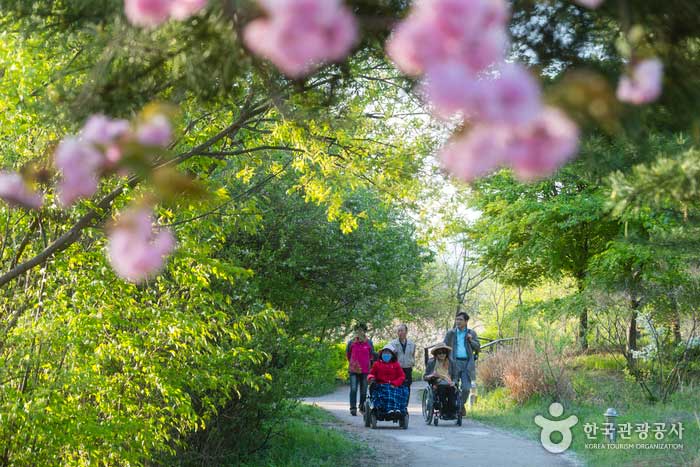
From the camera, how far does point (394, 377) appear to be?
460 inches

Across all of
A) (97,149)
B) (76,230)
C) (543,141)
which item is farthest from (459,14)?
(76,230)

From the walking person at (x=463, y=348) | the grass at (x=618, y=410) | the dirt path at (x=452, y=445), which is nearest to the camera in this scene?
the grass at (x=618, y=410)

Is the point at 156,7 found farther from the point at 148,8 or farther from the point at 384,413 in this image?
the point at 384,413

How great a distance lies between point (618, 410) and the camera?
13.2 metres

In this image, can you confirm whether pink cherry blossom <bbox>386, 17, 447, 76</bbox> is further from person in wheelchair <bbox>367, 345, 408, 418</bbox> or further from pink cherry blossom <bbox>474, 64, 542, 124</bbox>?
person in wheelchair <bbox>367, 345, 408, 418</bbox>

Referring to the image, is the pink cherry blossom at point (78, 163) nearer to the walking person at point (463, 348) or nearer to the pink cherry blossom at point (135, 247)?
the pink cherry blossom at point (135, 247)

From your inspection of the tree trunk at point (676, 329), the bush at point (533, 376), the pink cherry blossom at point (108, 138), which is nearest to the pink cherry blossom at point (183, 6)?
Answer: the pink cherry blossom at point (108, 138)

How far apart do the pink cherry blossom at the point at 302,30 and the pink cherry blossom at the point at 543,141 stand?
35 centimetres

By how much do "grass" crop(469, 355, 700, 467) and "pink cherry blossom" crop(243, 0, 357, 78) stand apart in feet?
26.1

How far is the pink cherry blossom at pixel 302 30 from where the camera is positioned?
121 centimetres

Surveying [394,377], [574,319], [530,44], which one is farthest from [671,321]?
[530,44]

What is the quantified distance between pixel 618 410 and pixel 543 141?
13.0 metres

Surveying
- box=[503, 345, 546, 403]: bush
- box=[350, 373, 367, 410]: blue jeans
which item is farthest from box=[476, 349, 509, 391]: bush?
box=[350, 373, 367, 410]: blue jeans

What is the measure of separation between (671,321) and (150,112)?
14.3 metres
